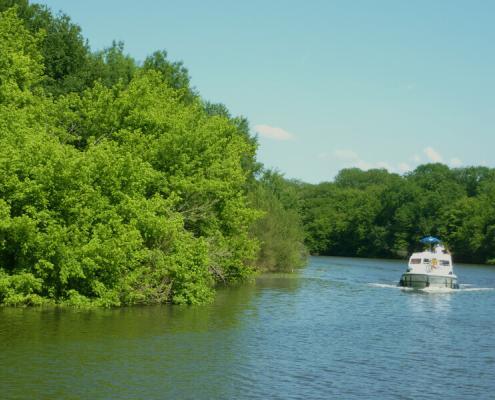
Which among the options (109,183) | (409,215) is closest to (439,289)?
(109,183)

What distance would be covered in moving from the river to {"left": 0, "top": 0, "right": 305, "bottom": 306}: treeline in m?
1.80

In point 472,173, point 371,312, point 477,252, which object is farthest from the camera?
point 472,173

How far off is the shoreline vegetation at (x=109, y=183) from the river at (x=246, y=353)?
1.77 metres

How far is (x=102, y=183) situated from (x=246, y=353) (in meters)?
13.3

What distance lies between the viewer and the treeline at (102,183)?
33969 millimetres

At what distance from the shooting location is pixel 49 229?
109 feet

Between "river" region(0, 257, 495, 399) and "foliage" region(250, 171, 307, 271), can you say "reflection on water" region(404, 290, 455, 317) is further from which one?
"foliage" region(250, 171, 307, 271)

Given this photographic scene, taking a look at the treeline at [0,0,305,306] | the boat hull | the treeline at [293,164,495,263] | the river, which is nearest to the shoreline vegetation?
the treeline at [0,0,305,306]

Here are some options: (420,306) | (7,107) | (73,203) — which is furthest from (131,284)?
(420,306)

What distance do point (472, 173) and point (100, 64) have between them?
115376mm

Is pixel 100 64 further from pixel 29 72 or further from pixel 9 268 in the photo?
pixel 9 268

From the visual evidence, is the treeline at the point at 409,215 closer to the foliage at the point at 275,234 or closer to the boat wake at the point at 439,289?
the foliage at the point at 275,234

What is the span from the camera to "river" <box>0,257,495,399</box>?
21.6 meters

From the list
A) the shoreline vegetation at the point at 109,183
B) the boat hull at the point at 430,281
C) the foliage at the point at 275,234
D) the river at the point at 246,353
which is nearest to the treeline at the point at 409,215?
the foliage at the point at 275,234
